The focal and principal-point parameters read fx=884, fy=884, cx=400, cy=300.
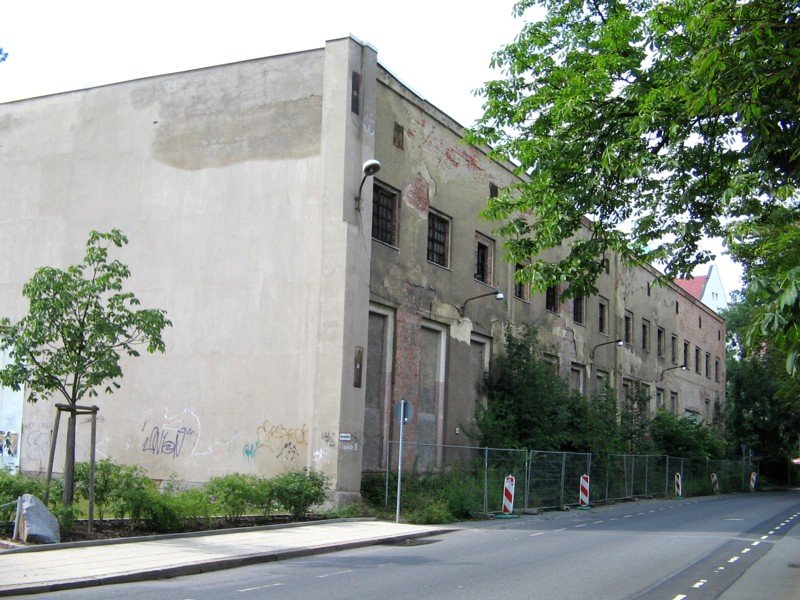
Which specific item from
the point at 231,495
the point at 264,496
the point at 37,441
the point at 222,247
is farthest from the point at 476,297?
the point at 37,441

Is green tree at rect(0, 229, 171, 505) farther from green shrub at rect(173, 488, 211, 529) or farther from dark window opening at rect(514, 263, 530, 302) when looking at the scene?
dark window opening at rect(514, 263, 530, 302)

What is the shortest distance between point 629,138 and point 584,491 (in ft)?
52.8

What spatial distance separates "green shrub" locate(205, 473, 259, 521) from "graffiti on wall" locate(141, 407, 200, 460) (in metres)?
5.11

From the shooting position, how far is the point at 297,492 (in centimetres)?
1797

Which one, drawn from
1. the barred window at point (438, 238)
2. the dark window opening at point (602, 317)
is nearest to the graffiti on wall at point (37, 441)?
the barred window at point (438, 238)

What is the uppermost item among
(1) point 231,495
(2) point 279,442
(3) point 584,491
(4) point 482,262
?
(4) point 482,262

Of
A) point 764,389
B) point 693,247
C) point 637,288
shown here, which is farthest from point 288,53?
point 764,389

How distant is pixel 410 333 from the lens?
2342cm

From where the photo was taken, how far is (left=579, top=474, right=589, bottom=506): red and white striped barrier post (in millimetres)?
27344

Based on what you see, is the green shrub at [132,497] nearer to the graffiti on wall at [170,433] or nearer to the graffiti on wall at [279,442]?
the graffiti on wall at [279,442]

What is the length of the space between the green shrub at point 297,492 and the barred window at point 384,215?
675 centimetres

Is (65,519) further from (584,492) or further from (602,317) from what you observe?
(602,317)

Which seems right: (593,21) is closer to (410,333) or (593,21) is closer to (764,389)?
(410,333)

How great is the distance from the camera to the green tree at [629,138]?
12023 mm
